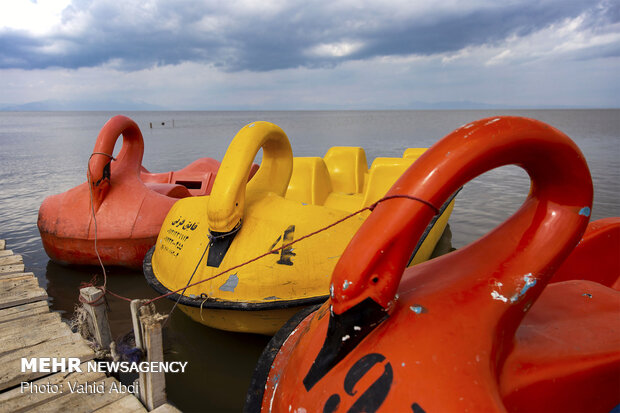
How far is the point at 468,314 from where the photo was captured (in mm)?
1515

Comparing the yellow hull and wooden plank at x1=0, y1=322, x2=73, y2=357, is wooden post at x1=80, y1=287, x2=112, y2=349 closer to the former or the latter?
wooden plank at x1=0, y1=322, x2=73, y2=357

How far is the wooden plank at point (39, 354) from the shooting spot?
2746 millimetres

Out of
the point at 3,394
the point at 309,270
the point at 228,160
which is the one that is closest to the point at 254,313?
the point at 309,270

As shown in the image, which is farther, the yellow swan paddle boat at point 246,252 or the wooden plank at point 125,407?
the yellow swan paddle boat at point 246,252

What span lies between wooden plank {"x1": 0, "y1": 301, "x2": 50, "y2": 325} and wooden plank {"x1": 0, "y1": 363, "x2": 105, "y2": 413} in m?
1.09

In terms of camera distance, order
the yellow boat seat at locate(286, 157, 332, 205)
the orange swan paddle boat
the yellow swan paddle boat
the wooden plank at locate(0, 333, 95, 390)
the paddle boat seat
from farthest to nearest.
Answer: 1. the yellow boat seat at locate(286, 157, 332, 205)
2. the paddle boat seat
3. the yellow swan paddle boat
4. the wooden plank at locate(0, 333, 95, 390)
5. the orange swan paddle boat

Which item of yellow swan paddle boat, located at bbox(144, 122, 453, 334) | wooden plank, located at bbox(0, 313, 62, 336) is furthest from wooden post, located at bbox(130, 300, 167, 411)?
wooden plank, located at bbox(0, 313, 62, 336)

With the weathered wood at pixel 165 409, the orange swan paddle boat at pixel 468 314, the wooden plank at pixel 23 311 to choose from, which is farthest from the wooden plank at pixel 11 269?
the orange swan paddle boat at pixel 468 314

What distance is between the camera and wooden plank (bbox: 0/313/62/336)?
11.0 feet

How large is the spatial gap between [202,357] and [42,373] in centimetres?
128

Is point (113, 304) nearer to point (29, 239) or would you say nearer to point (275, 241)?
point (275, 241)

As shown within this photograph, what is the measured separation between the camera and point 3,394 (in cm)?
259

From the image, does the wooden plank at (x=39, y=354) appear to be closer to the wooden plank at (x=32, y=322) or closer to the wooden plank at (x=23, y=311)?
the wooden plank at (x=32, y=322)

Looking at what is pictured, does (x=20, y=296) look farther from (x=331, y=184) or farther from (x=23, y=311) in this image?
(x=331, y=184)
